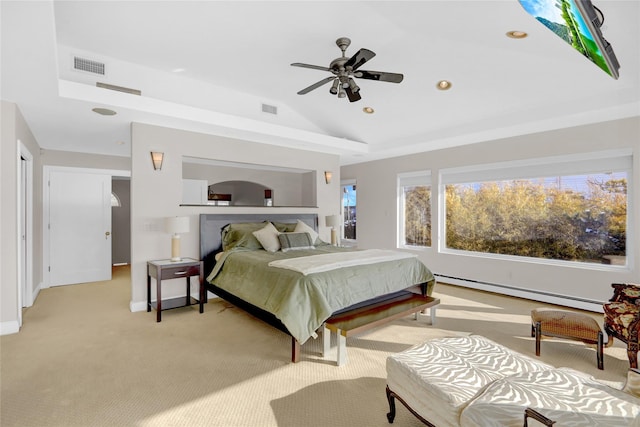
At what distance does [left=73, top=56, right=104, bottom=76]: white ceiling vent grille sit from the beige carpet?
9.79 feet

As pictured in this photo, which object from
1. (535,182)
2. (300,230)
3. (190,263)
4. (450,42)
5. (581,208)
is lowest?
(190,263)

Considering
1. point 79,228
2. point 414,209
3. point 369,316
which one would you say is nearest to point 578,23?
point 369,316

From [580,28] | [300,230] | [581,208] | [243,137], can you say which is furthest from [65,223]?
[581,208]

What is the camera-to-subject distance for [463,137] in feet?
16.8

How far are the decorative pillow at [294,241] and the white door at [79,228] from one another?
149 inches

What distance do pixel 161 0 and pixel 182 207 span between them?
254 centimetres

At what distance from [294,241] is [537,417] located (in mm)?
3577

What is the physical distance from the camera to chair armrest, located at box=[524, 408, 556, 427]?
51.2 inches

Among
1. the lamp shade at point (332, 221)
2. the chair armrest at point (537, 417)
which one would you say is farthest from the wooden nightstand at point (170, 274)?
the chair armrest at point (537, 417)

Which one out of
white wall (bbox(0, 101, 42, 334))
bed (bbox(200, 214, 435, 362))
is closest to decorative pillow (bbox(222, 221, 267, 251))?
bed (bbox(200, 214, 435, 362))

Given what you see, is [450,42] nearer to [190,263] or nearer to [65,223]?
[190,263]

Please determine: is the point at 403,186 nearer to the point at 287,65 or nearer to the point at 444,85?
the point at 444,85

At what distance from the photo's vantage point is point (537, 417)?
4.37 feet

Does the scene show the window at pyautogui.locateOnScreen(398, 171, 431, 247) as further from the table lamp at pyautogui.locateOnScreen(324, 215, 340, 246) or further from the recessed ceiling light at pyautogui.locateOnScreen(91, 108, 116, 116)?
the recessed ceiling light at pyautogui.locateOnScreen(91, 108, 116, 116)
